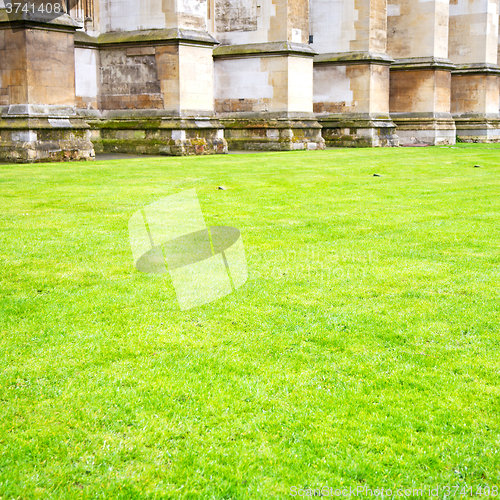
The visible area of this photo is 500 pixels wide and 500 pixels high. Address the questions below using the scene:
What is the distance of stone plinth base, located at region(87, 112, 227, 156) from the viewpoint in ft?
59.7

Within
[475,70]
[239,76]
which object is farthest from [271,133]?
[475,70]

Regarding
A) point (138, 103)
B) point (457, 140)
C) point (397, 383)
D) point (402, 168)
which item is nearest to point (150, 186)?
point (402, 168)

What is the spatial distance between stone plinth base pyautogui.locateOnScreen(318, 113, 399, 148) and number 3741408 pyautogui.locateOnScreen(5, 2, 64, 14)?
1228 cm

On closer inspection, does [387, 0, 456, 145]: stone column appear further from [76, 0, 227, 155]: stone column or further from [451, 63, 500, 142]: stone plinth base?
[76, 0, 227, 155]: stone column

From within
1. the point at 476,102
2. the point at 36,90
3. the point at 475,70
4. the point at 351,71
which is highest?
the point at 475,70

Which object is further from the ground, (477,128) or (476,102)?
(476,102)

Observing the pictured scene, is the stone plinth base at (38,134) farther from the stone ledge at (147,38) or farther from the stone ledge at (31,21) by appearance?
the stone ledge at (147,38)

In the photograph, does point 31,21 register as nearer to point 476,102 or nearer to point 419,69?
point 419,69

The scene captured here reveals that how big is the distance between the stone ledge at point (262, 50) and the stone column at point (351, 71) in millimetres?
3428

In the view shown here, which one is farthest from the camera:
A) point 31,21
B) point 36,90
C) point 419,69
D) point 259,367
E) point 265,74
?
point 419,69

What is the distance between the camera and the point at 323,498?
2189mm

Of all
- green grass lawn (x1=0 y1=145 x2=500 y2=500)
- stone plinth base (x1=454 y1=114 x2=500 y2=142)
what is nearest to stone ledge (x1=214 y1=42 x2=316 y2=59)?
stone plinth base (x1=454 y1=114 x2=500 y2=142)

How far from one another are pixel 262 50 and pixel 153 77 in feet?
14.7

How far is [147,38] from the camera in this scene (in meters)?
18.4
